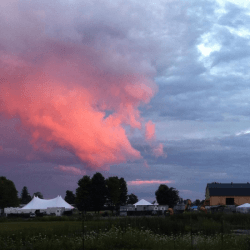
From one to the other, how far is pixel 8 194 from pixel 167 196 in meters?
37.6

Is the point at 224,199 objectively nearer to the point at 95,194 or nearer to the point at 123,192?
the point at 123,192

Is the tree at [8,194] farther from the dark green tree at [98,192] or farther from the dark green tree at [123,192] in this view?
the dark green tree at [123,192]

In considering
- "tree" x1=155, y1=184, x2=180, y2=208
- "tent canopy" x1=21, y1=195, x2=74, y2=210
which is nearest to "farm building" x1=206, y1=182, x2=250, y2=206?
"tree" x1=155, y1=184, x2=180, y2=208

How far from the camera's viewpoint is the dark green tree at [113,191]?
286 ft

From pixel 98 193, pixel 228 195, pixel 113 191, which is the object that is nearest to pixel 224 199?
pixel 228 195

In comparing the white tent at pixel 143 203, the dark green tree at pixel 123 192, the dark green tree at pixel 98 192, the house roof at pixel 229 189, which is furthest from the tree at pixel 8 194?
the house roof at pixel 229 189

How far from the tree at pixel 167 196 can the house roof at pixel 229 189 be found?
341 inches

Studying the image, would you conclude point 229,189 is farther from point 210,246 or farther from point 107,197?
point 210,246

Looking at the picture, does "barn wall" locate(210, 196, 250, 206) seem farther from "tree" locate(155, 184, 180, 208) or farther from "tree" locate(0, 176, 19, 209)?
"tree" locate(0, 176, 19, 209)

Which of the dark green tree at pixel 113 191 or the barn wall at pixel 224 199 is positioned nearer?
the dark green tree at pixel 113 191

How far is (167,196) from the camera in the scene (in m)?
93.4

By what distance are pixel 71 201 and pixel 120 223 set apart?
463 feet

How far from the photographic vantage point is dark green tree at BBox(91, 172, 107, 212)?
8362cm

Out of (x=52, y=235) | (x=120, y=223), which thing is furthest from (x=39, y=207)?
(x=52, y=235)
